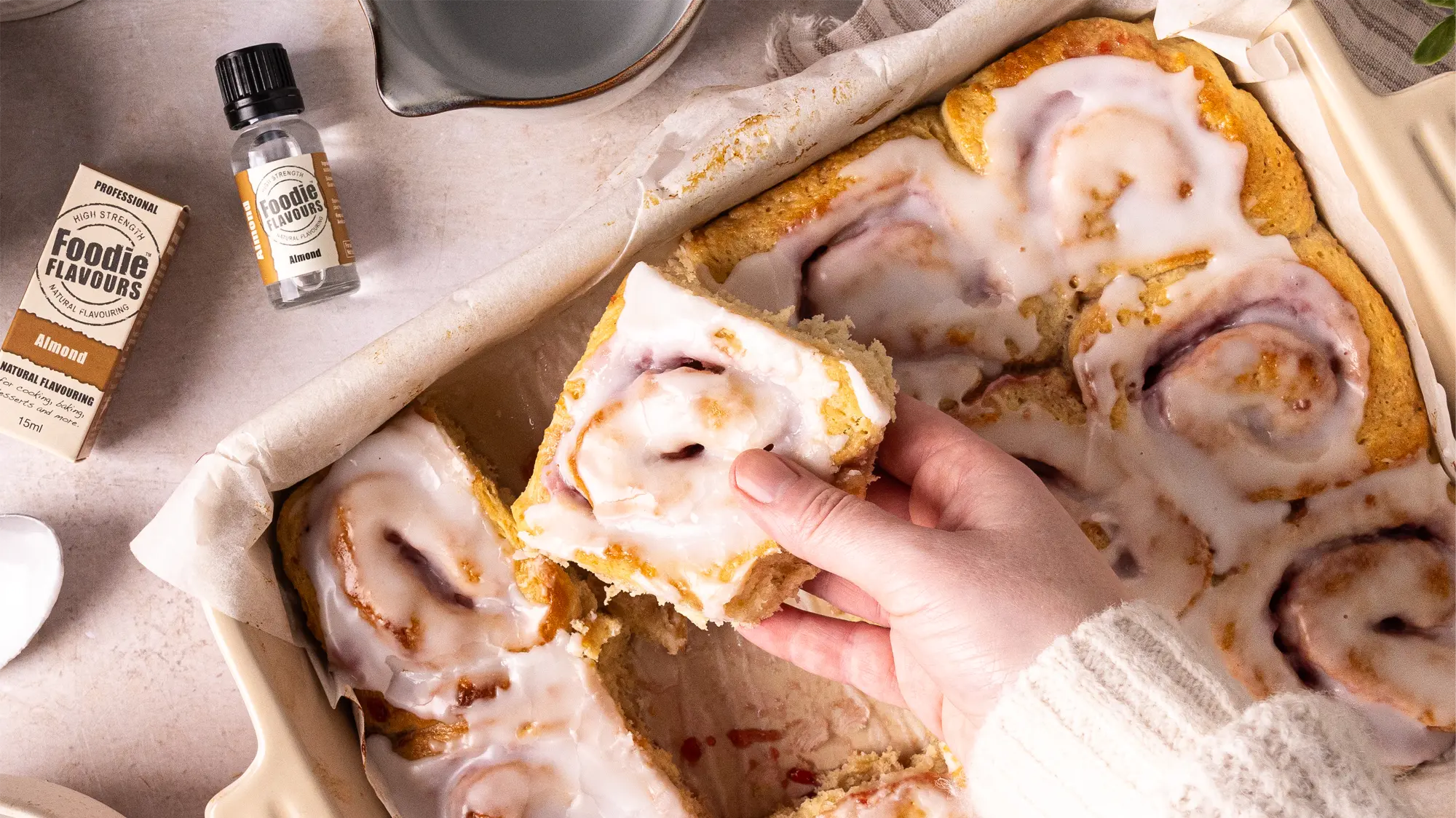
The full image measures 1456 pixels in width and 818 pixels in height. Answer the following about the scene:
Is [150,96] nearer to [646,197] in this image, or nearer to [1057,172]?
[646,197]

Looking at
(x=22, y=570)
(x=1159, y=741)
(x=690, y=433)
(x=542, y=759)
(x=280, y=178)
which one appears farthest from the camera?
(x=22, y=570)

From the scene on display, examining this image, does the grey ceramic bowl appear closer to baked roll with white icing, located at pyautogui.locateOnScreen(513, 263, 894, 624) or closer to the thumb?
baked roll with white icing, located at pyautogui.locateOnScreen(513, 263, 894, 624)

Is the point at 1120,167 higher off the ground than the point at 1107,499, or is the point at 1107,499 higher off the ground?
the point at 1120,167

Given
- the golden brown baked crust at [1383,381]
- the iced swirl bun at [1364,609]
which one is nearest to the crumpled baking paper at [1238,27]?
the golden brown baked crust at [1383,381]

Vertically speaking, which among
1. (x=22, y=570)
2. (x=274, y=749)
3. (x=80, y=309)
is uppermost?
(x=80, y=309)

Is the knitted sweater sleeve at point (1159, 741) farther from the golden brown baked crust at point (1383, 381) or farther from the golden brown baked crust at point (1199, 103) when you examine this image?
the golden brown baked crust at point (1199, 103)

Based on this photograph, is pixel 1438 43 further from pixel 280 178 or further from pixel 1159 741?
pixel 280 178

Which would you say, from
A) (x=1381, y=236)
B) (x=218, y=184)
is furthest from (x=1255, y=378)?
(x=218, y=184)

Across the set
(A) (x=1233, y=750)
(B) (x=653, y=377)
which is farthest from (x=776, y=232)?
(A) (x=1233, y=750)
